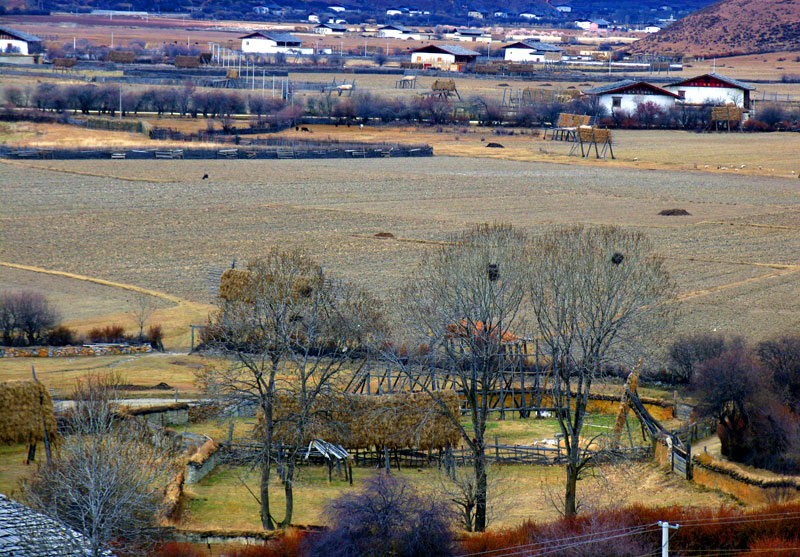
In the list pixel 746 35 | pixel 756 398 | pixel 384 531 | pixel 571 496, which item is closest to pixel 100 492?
pixel 384 531

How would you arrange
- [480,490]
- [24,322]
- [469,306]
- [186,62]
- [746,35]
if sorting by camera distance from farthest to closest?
[746,35]
[186,62]
[24,322]
[469,306]
[480,490]

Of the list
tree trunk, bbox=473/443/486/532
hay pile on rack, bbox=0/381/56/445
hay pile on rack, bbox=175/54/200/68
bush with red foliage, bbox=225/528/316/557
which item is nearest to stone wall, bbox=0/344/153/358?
hay pile on rack, bbox=0/381/56/445

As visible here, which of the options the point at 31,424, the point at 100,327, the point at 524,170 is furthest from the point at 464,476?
the point at 524,170

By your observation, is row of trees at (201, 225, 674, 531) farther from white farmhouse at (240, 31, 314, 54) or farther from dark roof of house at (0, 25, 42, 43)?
white farmhouse at (240, 31, 314, 54)

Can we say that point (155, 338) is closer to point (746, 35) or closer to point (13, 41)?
point (13, 41)

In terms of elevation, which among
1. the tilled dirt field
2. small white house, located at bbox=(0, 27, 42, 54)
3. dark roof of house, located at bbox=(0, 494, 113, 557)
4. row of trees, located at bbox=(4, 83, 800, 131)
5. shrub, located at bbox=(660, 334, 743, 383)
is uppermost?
small white house, located at bbox=(0, 27, 42, 54)

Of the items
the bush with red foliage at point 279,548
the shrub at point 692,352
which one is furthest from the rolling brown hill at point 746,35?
the bush with red foliage at point 279,548

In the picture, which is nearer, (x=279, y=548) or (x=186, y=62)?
(x=279, y=548)

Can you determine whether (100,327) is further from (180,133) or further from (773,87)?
(773,87)
